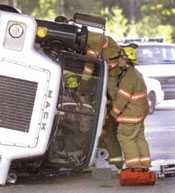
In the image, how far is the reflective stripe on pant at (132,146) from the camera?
28.0ft

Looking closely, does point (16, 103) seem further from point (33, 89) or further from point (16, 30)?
point (16, 30)

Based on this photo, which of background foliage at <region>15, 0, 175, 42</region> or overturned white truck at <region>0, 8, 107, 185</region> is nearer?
overturned white truck at <region>0, 8, 107, 185</region>

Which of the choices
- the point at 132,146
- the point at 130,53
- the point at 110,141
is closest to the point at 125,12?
the point at 110,141

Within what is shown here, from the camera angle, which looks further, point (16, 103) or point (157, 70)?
point (157, 70)

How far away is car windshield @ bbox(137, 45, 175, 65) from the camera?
19.2 meters

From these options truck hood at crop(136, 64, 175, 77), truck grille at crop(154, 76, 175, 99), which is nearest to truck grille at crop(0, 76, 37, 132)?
truck hood at crop(136, 64, 175, 77)

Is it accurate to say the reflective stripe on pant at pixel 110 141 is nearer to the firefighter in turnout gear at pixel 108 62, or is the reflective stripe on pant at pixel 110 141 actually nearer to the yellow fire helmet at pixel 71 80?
the firefighter in turnout gear at pixel 108 62

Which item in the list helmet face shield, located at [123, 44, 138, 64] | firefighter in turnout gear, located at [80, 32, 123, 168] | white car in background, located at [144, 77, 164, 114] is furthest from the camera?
white car in background, located at [144, 77, 164, 114]

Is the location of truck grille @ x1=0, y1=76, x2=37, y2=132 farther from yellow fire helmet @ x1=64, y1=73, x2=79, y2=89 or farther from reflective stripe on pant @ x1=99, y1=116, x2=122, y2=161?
reflective stripe on pant @ x1=99, y1=116, x2=122, y2=161

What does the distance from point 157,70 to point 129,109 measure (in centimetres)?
1076

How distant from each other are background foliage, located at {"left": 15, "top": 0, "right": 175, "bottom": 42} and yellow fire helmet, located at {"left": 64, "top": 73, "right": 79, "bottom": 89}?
25438 mm

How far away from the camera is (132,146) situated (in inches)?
336

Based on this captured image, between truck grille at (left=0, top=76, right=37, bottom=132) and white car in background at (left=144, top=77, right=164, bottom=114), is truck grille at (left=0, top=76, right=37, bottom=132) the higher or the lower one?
the lower one

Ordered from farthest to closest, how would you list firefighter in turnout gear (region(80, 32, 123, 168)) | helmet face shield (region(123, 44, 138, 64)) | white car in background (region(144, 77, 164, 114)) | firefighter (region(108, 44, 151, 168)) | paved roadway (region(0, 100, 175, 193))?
white car in background (region(144, 77, 164, 114))
helmet face shield (region(123, 44, 138, 64))
firefighter (region(108, 44, 151, 168))
firefighter in turnout gear (region(80, 32, 123, 168))
paved roadway (region(0, 100, 175, 193))
